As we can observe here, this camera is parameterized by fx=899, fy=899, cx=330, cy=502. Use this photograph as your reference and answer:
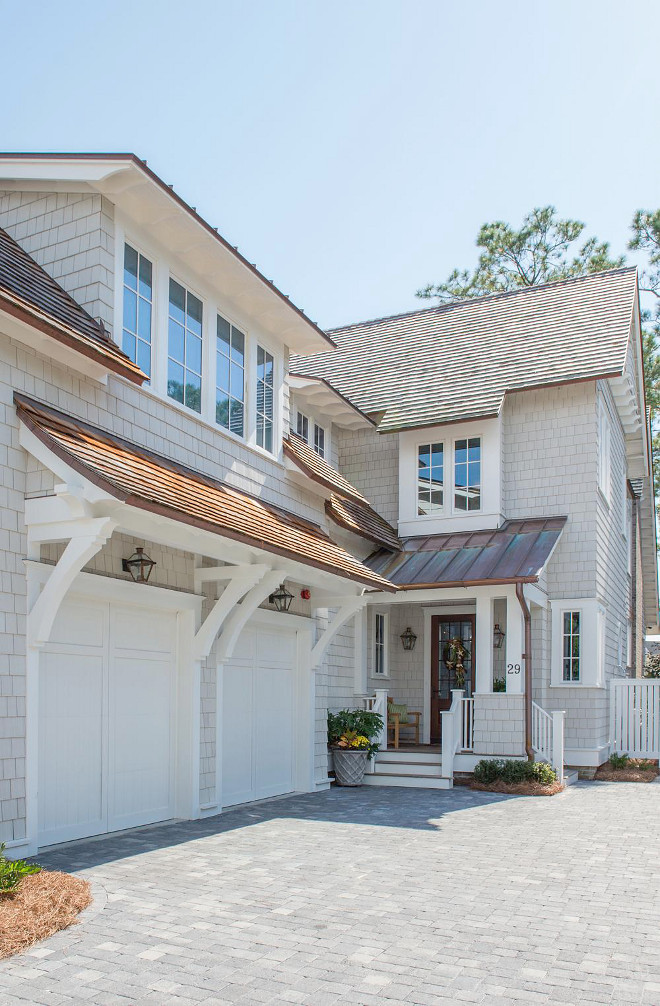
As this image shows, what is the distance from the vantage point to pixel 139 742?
9188 millimetres

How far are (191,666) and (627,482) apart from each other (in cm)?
1544

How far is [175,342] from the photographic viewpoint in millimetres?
10039

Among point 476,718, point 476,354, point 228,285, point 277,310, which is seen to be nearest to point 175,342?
point 228,285

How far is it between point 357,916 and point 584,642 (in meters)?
10.1

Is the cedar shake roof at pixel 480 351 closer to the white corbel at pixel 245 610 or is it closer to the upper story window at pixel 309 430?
the upper story window at pixel 309 430

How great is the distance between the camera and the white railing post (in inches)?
531

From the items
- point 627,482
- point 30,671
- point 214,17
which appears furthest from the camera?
point 627,482

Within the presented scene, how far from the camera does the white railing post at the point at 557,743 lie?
13484mm

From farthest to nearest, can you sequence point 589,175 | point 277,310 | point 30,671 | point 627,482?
point 627,482 → point 589,175 → point 277,310 → point 30,671

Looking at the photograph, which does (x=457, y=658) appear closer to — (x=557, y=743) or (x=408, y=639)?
(x=408, y=639)

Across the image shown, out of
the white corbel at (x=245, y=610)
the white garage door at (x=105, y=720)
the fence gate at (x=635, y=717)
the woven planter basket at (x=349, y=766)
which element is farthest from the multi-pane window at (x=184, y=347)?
the fence gate at (x=635, y=717)

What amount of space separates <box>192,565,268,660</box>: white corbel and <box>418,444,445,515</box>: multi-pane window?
23.9ft

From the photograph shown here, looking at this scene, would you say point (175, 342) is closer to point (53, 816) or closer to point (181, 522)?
point (181, 522)

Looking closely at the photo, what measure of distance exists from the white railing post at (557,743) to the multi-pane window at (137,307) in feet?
27.2
